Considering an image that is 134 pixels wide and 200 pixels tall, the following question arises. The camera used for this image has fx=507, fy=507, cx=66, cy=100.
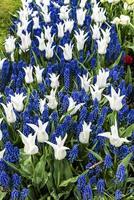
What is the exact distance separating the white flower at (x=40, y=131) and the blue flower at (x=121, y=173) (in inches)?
20.0

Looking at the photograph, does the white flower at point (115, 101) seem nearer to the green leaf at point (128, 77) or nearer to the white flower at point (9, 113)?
the white flower at point (9, 113)

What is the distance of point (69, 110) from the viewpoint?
11.6 feet

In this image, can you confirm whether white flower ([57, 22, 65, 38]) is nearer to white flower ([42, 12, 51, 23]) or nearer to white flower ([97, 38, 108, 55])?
white flower ([42, 12, 51, 23])

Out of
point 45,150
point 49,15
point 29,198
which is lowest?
point 29,198

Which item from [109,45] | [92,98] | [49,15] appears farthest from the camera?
[49,15]

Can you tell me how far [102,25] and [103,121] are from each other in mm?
2137

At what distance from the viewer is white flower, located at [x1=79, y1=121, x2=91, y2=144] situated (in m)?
3.23

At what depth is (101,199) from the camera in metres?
3.06

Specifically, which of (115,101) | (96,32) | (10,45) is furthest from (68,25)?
(115,101)

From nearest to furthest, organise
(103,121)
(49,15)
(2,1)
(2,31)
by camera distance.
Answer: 1. (103,121)
2. (49,15)
3. (2,31)
4. (2,1)

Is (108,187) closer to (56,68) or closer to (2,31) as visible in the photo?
(56,68)

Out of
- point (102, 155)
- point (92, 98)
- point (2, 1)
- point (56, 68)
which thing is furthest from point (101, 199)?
point (2, 1)

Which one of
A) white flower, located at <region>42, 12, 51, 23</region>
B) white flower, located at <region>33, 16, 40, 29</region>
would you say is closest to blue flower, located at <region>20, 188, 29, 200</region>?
white flower, located at <region>33, 16, 40, 29</region>

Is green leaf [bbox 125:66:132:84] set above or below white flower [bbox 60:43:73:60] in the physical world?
below
